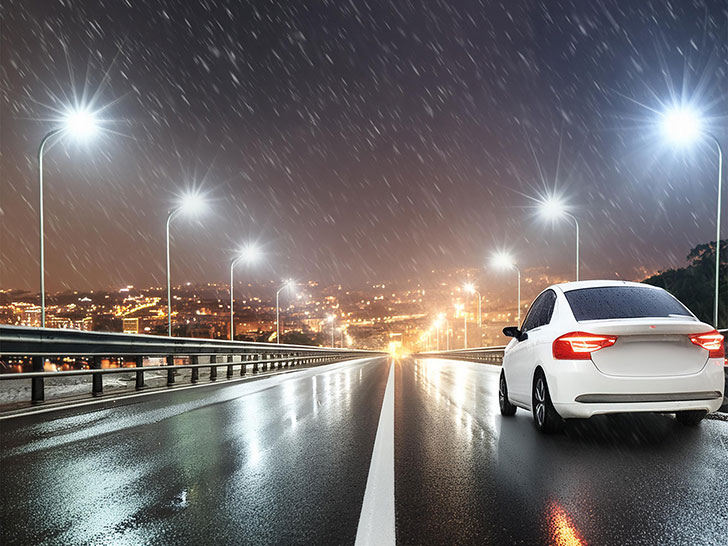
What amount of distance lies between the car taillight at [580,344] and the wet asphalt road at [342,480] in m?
0.96

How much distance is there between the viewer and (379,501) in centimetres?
466

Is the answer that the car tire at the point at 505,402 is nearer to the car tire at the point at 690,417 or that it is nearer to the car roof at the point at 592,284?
the car roof at the point at 592,284

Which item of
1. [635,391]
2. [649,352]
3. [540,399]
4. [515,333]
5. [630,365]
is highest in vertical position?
[515,333]

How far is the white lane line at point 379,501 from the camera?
382cm

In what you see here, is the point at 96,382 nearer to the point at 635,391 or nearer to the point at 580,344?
the point at 580,344

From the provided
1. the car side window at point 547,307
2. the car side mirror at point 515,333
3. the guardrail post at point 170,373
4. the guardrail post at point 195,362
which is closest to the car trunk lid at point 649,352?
the car side window at point 547,307

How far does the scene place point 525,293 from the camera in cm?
6378

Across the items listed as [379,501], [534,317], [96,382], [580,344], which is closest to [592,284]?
[534,317]

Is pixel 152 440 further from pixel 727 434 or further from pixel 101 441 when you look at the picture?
pixel 727 434

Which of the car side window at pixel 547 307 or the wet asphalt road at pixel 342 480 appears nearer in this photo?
the wet asphalt road at pixel 342 480

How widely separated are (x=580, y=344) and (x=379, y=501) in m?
3.30

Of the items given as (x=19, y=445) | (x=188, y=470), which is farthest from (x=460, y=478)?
(x=19, y=445)

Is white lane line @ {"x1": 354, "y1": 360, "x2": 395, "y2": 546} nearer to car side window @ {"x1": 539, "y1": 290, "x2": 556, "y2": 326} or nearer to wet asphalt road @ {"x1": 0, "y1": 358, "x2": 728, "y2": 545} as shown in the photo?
wet asphalt road @ {"x1": 0, "y1": 358, "x2": 728, "y2": 545}

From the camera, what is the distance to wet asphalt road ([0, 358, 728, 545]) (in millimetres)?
3967
